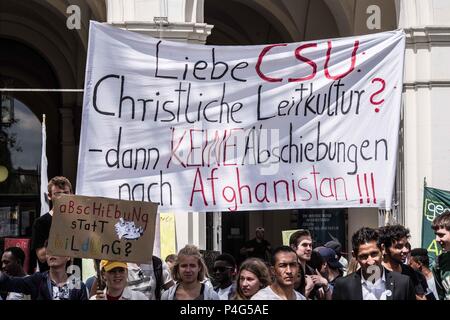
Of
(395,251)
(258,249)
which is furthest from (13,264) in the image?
(258,249)

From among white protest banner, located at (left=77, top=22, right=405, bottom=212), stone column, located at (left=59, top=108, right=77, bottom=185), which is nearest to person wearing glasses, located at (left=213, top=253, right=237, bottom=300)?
white protest banner, located at (left=77, top=22, right=405, bottom=212)

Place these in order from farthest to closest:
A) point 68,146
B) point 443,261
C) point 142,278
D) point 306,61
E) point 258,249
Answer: point 68,146
point 258,249
point 306,61
point 142,278
point 443,261

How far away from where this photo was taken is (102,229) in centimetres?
695

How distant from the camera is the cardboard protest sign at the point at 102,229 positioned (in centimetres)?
689

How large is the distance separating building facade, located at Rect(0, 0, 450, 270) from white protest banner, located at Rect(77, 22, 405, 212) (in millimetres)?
1770

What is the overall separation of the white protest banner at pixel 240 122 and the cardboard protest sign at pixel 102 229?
644 mm

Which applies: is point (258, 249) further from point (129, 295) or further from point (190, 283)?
point (129, 295)

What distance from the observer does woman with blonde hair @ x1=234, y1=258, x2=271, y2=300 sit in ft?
22.2

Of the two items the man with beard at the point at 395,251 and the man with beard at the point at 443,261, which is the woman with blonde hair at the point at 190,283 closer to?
the man with beard at the point at 395,251

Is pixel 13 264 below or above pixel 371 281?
above

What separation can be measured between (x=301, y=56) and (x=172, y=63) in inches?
37.0

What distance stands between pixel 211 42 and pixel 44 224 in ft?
56.9
